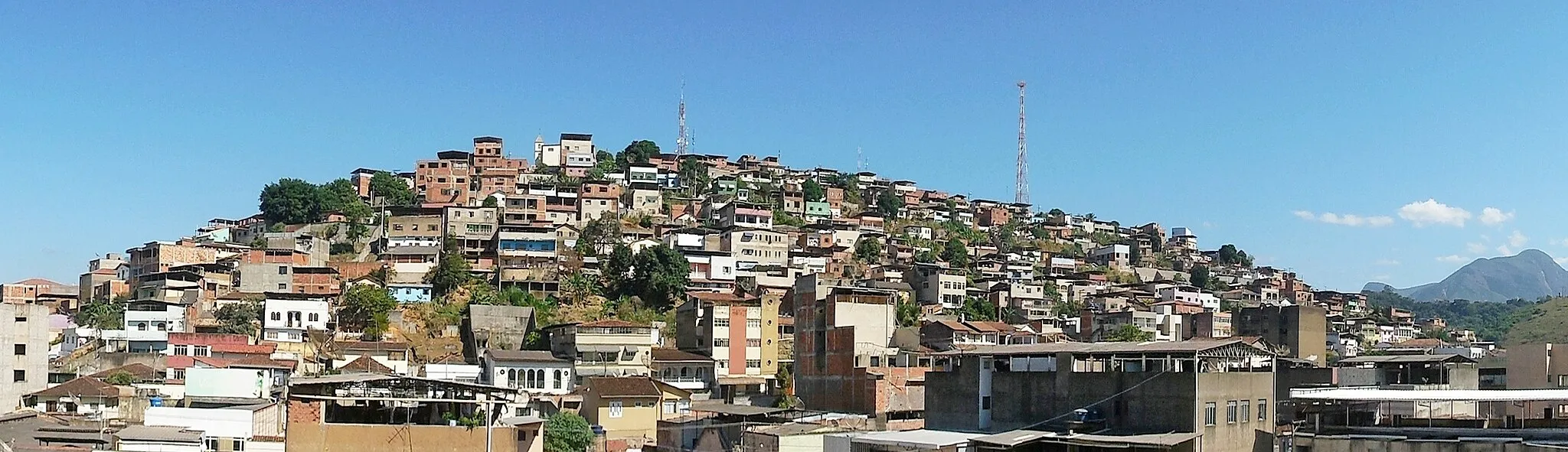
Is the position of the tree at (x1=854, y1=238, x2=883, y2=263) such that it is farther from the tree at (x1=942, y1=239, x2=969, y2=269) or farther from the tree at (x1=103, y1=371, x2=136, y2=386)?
the tree at (x1=103, y1=371, x2=136, y2=386)

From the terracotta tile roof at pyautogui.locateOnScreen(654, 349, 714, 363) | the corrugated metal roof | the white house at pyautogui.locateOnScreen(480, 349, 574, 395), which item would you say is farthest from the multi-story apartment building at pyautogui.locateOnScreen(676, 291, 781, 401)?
the corrugated metal roof

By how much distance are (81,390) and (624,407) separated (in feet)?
46.3

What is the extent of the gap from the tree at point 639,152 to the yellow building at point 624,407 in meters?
45.1

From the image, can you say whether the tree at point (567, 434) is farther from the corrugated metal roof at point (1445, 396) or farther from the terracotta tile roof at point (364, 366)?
the corrugated metal roof at point (1445, 396)

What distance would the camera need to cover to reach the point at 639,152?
279ft

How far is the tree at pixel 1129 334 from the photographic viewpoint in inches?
2072

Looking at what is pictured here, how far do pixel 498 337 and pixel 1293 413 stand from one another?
31.1 metres

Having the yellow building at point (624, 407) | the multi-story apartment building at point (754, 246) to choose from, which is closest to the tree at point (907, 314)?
the multi-story apartment building at point (754, 246)

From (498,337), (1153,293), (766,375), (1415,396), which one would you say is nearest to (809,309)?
(766,375)

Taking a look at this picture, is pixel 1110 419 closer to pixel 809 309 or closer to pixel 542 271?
pixel 809 309

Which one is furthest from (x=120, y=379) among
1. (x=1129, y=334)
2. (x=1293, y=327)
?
(x=1293, y=327)

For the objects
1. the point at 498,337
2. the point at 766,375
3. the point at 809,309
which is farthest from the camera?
the point at 498,337

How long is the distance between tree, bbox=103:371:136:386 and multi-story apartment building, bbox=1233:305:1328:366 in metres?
39.9

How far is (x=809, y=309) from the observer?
42.0 metres
